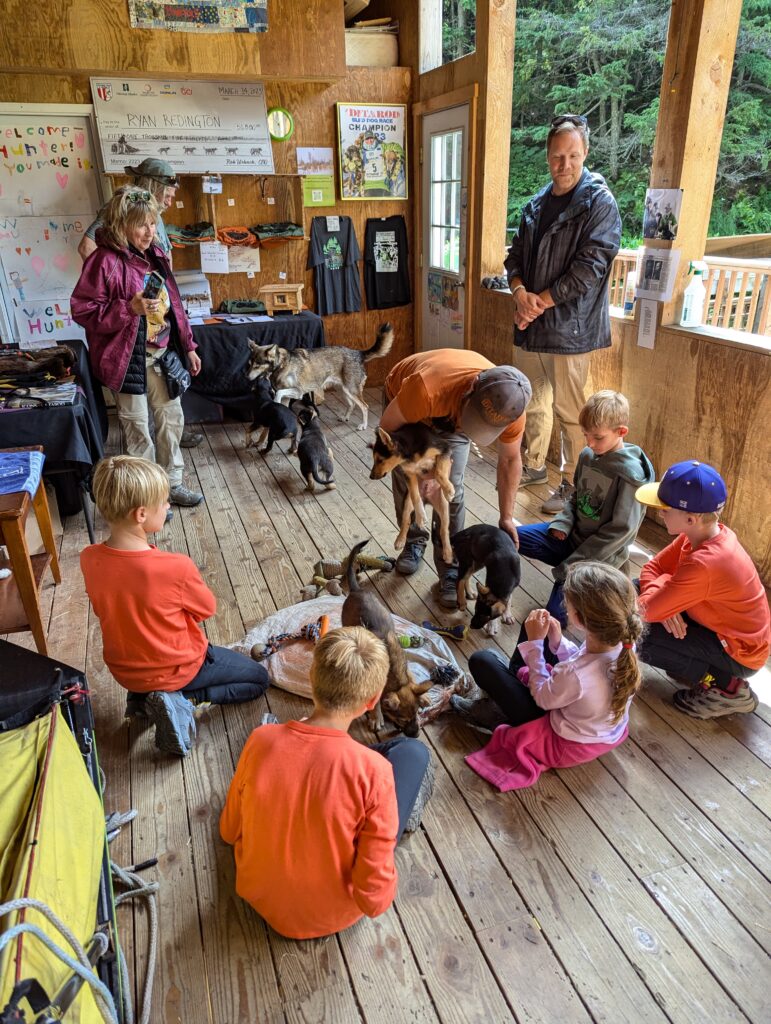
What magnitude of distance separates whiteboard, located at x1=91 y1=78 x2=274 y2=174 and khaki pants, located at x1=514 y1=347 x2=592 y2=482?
129 inches

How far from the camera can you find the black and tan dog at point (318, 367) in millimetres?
5586

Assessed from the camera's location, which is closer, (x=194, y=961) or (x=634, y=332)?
(x=194, y=961)

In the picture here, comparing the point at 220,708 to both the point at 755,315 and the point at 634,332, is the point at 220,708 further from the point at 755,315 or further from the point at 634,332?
Result: the point at 755,315

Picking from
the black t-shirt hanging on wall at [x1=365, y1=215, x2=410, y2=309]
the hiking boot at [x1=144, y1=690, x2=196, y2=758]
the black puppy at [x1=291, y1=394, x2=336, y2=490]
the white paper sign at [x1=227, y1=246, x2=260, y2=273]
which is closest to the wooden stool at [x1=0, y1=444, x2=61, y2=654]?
the hiking boot at [x1=144, y1=690, x2=196, y2=758]

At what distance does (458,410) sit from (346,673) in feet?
4.53

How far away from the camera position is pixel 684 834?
6.64 feet

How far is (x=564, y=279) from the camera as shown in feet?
12.6

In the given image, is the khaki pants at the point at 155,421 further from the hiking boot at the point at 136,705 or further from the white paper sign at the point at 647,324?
the white paper sign at the point at 647,324

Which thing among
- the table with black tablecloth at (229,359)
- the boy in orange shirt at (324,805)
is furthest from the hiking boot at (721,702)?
the table with black tablecloth at (229,359)

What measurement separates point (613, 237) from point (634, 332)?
0.58m

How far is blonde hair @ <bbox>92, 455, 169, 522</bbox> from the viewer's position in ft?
6.88

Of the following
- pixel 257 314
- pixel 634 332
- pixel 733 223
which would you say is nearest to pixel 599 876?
pixel 634 332

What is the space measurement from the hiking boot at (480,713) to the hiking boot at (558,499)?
6.22ft

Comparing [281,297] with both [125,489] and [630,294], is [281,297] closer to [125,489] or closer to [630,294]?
[630,294]
